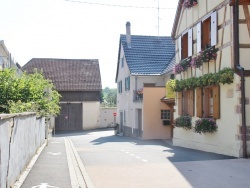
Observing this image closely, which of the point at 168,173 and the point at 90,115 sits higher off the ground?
the point at 90,115

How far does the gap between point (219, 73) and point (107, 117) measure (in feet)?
105

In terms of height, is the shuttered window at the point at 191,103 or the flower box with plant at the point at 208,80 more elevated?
Answer: the flower box with plant at the point at 208,80

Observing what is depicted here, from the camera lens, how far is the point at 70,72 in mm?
45250

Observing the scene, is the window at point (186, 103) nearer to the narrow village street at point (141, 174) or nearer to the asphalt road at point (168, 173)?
the asphalt road at point (168, 173)

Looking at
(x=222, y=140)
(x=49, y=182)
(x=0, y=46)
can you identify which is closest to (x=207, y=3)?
(x=222, y=140)

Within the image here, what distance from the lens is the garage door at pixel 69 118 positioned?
41.8 metres

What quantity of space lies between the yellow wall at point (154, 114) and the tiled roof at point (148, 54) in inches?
202

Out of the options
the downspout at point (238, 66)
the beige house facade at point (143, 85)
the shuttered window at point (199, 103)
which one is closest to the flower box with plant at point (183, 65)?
the shuttered window at point (199, 103)

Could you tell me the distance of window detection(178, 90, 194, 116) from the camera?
16.4 metres

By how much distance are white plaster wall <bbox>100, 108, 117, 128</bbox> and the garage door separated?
117 inches

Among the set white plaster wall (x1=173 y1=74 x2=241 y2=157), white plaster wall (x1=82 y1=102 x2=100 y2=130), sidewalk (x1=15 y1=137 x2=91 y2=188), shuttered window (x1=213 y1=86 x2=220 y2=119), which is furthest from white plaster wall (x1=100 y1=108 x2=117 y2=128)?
sidewalk (x1=15 y1=137 x2=91 y2=188)

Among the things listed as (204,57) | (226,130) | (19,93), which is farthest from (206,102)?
(19,93)

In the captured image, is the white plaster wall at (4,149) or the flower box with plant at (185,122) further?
the flower box with plant at (185,122)

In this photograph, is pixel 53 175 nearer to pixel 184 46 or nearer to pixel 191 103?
pixel 191 103
